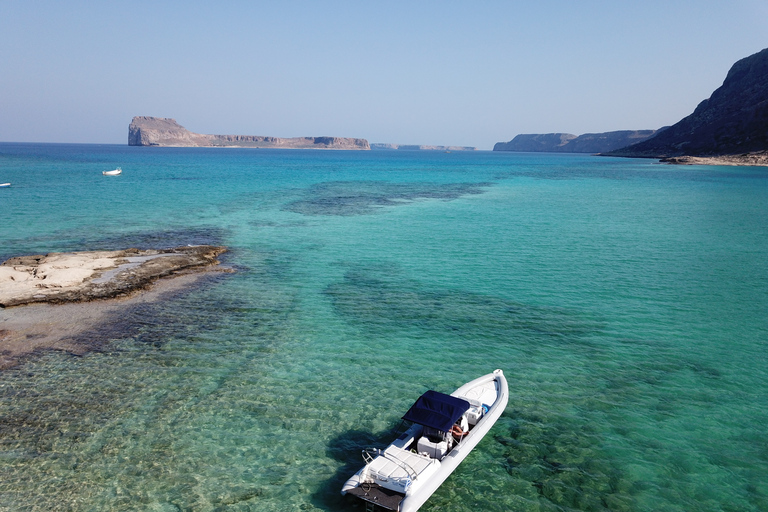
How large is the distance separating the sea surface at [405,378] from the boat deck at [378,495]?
2.62 feet

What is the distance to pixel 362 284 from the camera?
2741 cm

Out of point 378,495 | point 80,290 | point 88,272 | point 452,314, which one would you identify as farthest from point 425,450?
point 88,272

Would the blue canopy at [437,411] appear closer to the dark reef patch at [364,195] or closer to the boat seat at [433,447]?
the boat seat at [433,447]

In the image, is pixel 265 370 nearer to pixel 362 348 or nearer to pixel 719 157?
pixel 362 348

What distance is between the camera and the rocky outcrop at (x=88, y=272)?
79.1ft

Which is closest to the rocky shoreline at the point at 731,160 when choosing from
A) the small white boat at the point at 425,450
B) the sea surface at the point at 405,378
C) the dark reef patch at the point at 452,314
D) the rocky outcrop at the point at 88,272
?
the sea surface at the point at 405,378

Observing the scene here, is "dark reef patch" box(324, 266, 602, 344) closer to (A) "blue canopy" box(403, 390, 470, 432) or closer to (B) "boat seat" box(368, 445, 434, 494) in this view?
(A) "blue canopy" box(403, 390, 470, 432)

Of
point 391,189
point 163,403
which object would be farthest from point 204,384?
point 391,189

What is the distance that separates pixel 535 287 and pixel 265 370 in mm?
15663

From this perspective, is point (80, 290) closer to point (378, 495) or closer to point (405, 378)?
point (405, 378)

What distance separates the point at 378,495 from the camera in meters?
11.0

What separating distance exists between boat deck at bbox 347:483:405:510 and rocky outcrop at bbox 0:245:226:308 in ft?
61.8

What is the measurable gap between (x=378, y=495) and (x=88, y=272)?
932 inches

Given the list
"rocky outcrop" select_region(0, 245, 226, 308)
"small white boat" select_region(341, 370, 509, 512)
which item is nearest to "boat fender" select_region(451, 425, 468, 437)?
"small white boat" select_region(341, 370, 509, 512)
